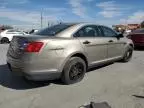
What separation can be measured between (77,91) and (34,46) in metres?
1.40

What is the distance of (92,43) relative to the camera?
20.7 ft

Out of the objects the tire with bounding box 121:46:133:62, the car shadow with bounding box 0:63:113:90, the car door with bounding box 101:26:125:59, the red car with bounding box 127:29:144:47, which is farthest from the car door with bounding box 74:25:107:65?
the red car with bounding box 127:29:144:47

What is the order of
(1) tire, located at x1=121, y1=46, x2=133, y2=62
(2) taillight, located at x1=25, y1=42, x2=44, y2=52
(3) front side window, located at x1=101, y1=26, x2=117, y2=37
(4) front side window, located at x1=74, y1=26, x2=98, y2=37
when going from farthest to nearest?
(1) tire, located at x1=121, y1=46, x2=133, y2=62, (3) front side window, located at x1=101, y1=26, x2=117, y2=37, (4) front side window, located at x1=74, y1=26, x2=98, y2=37, (2) taillight, located at x1=25, y1=42, x2=44, y2=52

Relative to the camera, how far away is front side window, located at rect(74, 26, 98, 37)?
6086 millimetres

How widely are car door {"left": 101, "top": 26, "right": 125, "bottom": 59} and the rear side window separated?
52 cm

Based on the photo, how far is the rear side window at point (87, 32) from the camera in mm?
6090

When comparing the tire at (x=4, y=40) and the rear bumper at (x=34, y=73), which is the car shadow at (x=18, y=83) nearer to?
the rear bumper at (x=34, y=73)

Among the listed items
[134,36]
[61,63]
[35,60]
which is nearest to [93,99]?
[61,63]

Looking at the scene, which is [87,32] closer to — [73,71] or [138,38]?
[73,71]

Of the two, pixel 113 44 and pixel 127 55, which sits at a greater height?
pixel 113 44

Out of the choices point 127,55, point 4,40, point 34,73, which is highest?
point 34,73

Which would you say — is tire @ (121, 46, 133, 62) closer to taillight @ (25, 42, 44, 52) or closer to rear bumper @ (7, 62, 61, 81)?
rear bumper @ (7, 62, 61, 81)

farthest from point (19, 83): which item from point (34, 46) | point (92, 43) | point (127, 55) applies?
point (127, 55)

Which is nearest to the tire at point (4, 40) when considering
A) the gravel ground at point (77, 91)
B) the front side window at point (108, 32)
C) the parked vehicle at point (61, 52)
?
the gravel ground at point (77, 91)
